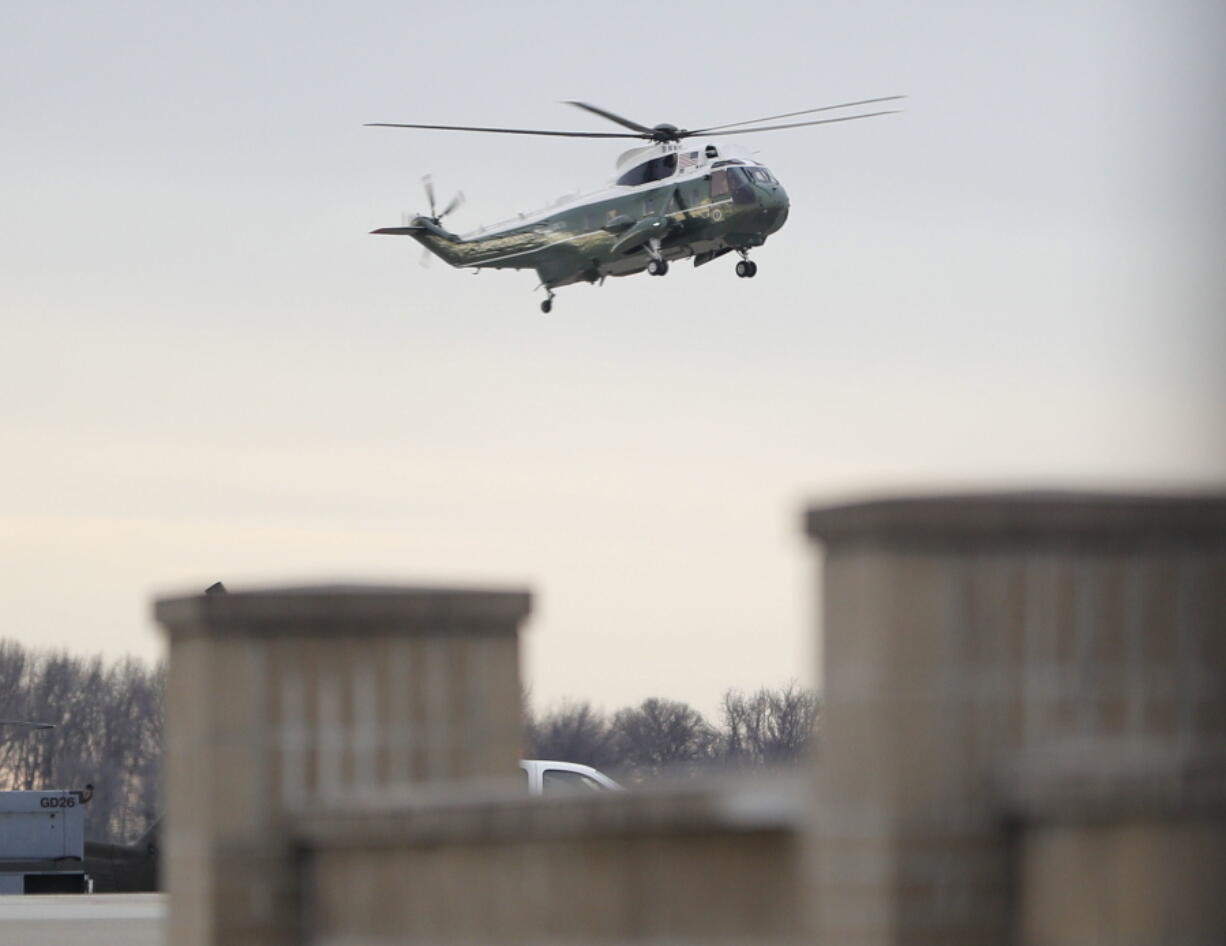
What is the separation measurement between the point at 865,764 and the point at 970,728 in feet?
0.58

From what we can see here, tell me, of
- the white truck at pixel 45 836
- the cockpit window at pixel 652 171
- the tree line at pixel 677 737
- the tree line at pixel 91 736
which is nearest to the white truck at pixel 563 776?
the tree line at pixel 677 737

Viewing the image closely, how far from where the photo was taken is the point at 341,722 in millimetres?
6371

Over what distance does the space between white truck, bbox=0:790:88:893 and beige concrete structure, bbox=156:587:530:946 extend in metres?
28.9

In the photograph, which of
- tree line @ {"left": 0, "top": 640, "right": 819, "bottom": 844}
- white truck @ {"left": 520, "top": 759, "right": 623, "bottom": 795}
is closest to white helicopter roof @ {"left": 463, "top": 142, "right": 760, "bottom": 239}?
white truck @ {"left": 520, "top": 759, "right": 623, "bottom": 795}

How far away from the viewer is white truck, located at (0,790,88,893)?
34312 mm

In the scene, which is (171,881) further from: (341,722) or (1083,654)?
(1083,654)

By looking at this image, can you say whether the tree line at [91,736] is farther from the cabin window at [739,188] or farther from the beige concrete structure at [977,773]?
the beige concrete structure at [977,773]

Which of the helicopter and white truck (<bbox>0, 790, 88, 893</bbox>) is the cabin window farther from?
white truck (<bbox>0, 790, 88, 893</bbox>)

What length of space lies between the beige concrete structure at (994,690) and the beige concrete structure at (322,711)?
236cm

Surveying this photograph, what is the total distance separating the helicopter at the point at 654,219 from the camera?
1811 inches

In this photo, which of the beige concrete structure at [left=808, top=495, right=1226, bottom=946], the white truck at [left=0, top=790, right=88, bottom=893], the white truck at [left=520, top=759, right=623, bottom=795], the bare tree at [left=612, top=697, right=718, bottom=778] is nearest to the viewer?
the beige concrete structure at [left=808, top=495, right=1226, bottom=946]

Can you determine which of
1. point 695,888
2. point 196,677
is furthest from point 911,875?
point 196,677

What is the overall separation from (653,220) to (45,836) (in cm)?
1746

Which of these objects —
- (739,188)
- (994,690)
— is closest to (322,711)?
(994,690)
